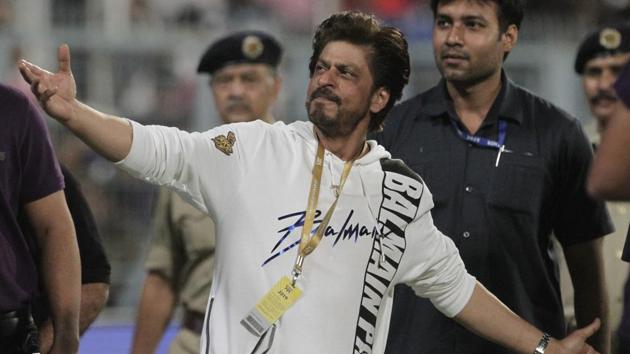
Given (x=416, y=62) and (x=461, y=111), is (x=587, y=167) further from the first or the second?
(x=416, y=62)

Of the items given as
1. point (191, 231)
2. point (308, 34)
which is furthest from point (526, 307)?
point (308, 34)

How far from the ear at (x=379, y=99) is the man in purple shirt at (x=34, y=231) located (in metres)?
0.98

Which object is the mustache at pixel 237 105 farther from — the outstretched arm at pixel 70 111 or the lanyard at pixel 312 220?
the outstretched arm at pixel 70 111

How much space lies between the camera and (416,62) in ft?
35.0

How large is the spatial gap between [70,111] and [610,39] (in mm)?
4187

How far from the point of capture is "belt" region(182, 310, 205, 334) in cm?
668

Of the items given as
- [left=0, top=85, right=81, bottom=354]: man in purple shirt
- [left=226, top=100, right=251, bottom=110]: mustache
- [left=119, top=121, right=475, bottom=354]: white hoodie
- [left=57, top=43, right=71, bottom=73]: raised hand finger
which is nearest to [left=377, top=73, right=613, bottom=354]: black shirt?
[left=119, top=121, right=475, bottom=354]: white hoodie

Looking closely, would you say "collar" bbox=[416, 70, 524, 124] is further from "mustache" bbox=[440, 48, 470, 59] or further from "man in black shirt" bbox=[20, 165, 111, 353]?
"man in black shirt" bbox=[20, 165, 111, 353]

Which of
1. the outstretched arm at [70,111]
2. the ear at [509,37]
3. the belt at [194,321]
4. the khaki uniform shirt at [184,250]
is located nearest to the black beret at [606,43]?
the ear at [509,37]

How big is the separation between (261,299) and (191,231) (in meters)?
2.47

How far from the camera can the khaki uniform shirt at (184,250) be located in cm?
670

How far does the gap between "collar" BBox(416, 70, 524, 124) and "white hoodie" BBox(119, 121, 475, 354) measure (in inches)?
35.7

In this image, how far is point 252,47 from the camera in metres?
7.30

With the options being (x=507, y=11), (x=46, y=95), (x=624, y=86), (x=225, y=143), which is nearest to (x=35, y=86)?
(x=46, y=95)
